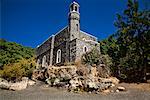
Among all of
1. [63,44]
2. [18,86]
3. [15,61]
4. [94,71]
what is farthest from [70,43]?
[18,86]

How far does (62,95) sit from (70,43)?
1180 centimetres

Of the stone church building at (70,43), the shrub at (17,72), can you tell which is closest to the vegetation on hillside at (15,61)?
the shrub at (17,72)

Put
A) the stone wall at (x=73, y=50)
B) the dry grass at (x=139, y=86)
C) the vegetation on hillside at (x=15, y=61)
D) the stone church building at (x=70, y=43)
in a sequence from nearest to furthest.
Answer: the dry grass at (x=139, y=86) → the vegetation on hillside at (x=15, y=61) → the stone wall at (x=73, y=50) → the stone church building at (x=70, y=43)

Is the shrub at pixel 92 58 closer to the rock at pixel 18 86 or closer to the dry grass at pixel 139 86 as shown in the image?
the dry grass at pixel 139 86

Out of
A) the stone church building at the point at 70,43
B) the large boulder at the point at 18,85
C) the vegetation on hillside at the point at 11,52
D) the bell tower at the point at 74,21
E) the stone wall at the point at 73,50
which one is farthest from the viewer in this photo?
the vegetation on hillside at the point at 11,52

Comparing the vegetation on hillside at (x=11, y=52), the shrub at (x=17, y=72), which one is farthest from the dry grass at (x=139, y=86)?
the vegetation on hillside at (x=11, y=52)

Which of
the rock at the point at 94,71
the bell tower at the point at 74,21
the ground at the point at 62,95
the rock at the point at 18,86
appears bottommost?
the ground at the point at 62,95

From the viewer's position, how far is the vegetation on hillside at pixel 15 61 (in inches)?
1005

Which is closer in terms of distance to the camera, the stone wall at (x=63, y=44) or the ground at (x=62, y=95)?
the ground at (x=62, y=95)

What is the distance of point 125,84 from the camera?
23578 mm

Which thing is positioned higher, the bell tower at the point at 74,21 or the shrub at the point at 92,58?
the bell tower at the point at 74,21

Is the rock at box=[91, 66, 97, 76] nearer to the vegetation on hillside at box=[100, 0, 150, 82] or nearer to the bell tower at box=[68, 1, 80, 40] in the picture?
the vegetation on hillside at box=[100, 0, 150, 82]

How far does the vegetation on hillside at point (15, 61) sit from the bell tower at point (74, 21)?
597 cm

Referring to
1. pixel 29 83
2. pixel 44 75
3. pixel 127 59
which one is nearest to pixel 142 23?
pixel 127 59
